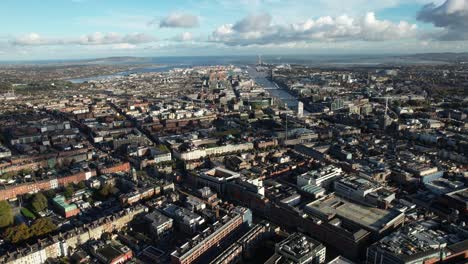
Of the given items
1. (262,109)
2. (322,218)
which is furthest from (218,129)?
(322,218)

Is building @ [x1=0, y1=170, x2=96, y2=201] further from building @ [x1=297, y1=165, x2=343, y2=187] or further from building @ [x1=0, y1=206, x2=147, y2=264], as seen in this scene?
building @ [x1=297, y1=165, x2=343, y2=187]

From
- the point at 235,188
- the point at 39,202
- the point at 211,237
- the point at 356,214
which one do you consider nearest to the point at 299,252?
the point at 211,237

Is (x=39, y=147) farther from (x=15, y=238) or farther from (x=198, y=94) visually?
(x=198, y=94)

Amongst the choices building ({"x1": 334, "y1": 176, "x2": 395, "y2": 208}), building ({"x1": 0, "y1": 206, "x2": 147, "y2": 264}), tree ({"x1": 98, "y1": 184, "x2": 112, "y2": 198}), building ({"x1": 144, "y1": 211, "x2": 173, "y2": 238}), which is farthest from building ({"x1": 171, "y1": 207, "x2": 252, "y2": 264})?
tree ({"x1": 98, "y1": 184, "x2": 112, "y2": 198})

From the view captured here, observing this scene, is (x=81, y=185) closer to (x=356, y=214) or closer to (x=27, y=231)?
(x=27, y=231)

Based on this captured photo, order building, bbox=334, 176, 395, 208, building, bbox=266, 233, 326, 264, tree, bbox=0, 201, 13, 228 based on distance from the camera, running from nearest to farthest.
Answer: building, bbox=266, 233, 326, 264, tree, bbox=0, 201, 13, 228, building, bbox=334, 176, 395, 208

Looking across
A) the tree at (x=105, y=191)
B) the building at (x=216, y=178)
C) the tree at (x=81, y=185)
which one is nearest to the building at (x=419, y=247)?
the building at (x=216, y=178)
